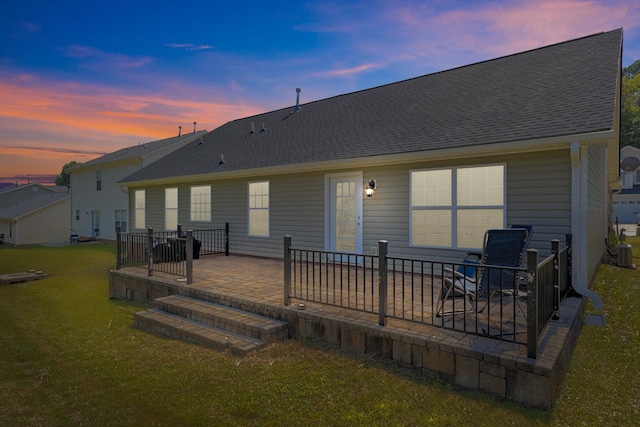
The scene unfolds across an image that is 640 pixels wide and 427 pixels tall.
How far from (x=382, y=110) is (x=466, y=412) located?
832 centimetres

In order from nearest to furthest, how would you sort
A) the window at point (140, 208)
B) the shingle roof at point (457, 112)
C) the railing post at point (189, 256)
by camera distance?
the shingle roof at point (457, 112)
the railing post at point (189, 256)
the window at point (140, 208)

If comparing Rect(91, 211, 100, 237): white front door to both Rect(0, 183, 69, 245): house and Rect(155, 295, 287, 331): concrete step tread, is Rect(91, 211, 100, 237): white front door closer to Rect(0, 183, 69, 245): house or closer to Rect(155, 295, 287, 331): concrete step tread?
Rect(0, 183, 69, 245): house

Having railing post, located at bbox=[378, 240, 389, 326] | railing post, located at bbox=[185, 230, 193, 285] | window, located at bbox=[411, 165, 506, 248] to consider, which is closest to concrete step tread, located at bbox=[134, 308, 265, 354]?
railing post, located at bbox=[185, 230, 193, 285]

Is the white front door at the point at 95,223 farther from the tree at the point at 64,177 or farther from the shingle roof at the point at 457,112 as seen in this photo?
the tree at the point at 64,177

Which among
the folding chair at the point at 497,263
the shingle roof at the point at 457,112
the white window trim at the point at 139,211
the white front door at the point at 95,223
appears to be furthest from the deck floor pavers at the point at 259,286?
the white front door at the point at 95,223

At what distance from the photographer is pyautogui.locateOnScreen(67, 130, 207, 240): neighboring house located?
19797 mm

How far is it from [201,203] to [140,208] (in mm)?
4443

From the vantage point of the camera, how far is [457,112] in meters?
7.82

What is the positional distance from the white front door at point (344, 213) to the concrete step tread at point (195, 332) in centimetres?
405

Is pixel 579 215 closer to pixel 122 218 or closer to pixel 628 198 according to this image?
pixel 122 218

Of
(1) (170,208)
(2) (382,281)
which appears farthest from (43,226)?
(2) (382,281)

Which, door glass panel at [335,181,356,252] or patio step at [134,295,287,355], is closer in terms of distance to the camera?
patio step at [134,295,287,355]

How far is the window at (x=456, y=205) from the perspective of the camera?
6405 millimetres

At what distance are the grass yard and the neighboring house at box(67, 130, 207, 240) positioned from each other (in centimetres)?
1529
